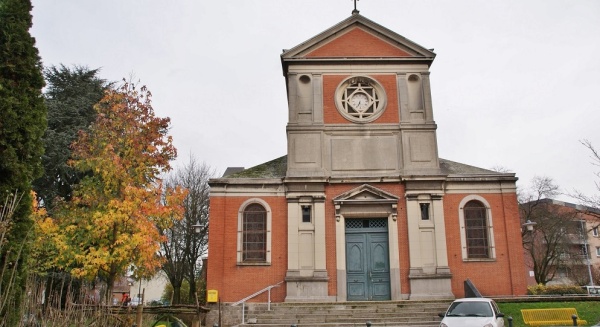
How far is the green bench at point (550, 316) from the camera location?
16016mm

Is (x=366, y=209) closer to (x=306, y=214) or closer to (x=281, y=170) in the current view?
(x=306, y=214)

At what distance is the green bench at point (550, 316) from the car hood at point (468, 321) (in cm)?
380

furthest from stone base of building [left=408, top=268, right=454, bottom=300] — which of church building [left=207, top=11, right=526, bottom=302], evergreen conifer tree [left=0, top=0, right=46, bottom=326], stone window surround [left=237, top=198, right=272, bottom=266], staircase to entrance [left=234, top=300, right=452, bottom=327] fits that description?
evergreen conifer tree [left=0, top=0, right=46, bottom=326]

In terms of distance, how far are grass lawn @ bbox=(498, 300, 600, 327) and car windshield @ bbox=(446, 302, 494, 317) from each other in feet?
10.8

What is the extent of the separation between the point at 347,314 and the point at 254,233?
4887 millimetres

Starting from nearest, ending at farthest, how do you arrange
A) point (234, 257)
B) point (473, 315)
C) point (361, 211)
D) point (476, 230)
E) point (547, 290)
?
point (473, 315)
point (234, 257)
point (361, 211)
point (476, 230)
point (547, 290)

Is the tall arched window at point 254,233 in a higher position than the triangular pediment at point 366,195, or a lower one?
lower

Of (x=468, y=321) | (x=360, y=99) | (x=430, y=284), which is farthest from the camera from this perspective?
(x=360, y=99)

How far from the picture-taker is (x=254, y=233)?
20094 mm

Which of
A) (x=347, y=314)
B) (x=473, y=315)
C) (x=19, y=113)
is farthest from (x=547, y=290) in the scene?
(x=19, y=113)

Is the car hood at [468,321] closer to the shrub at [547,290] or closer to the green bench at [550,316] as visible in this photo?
the green bench at [550,316]

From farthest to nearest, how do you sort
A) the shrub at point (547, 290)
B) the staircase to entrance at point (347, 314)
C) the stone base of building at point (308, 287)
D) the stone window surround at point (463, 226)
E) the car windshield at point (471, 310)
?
the shrub at point (547, 290) → the stone window surround at point (463, 226) → the stone base of building at point (308, 287) → the staircase to entrance at point (347, 314) → the car windshield at point (471, 310)

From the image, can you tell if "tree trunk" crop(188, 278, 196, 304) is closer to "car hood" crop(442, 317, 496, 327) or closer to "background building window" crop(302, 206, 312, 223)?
"background building window" crop(302, 206, 312, 223)

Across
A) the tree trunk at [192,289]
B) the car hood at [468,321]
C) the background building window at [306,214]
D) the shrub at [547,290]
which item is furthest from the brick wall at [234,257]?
the tree trunk at [192,289]
